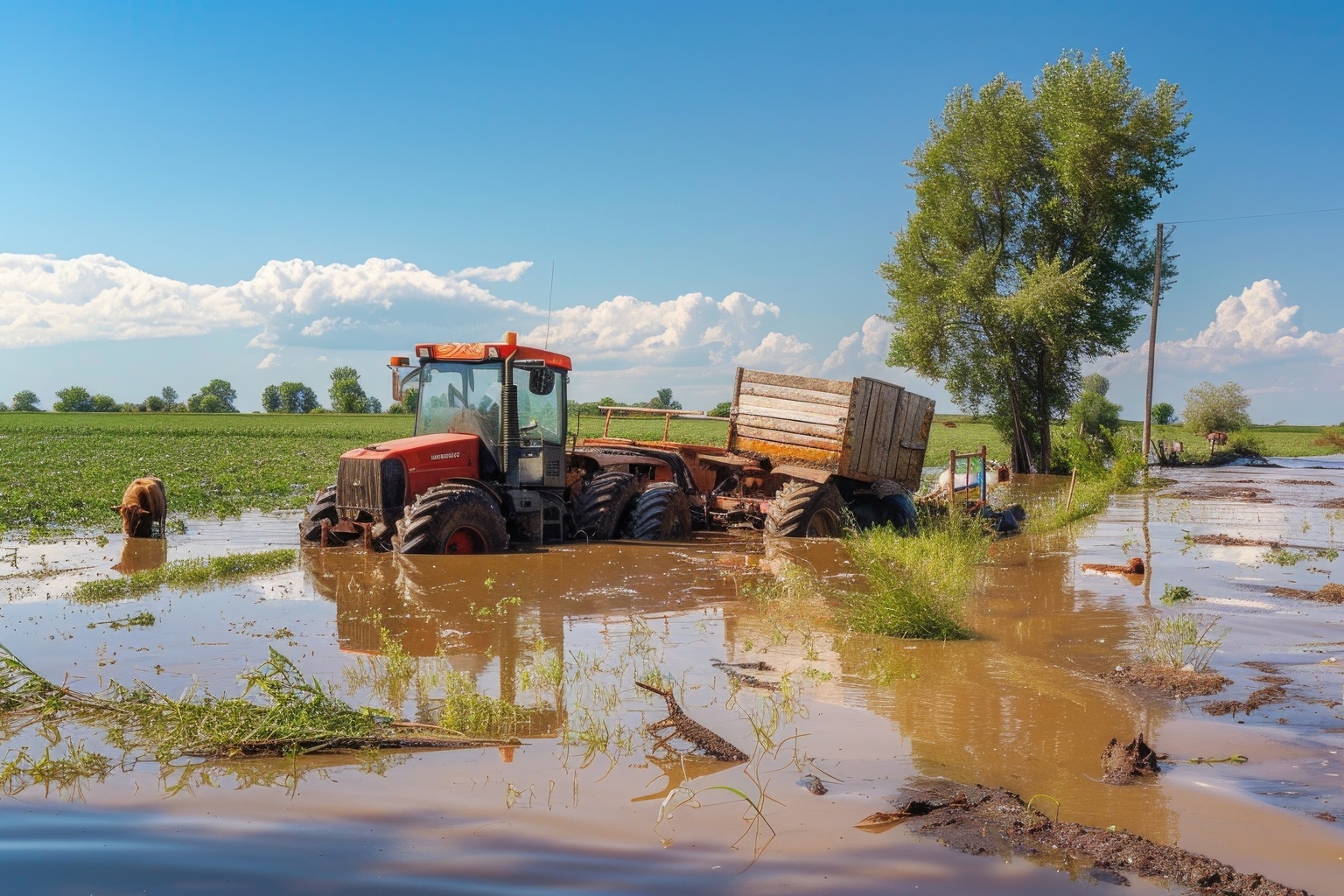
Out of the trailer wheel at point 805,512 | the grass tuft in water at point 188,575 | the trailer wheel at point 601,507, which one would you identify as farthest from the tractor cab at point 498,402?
the trailer wheel at point 805,512

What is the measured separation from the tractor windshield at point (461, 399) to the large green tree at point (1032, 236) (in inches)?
940

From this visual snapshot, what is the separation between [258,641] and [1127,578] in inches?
402

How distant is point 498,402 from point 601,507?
7.03 feet

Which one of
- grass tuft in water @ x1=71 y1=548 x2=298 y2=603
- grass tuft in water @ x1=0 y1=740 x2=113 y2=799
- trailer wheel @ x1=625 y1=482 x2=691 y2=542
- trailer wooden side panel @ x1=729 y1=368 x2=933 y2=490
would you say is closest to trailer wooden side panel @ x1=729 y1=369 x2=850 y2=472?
trailer wooden side panel @ x1=729 y1=368 x2=933 y2=490

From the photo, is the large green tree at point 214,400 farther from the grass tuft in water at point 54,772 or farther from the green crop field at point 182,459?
the grass tuft in water at point 54,772

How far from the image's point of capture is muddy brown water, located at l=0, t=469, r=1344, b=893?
4.29 metres

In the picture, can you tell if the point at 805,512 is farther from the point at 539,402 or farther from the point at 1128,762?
the point at 1128,762

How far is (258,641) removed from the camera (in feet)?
27.3

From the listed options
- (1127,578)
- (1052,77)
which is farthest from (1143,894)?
(1052,77)

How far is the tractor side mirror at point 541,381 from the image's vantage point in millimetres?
12609

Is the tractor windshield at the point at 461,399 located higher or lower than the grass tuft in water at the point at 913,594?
higher

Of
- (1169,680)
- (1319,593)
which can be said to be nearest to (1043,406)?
(1319,593)

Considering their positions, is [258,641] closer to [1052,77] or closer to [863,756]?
[863,756]

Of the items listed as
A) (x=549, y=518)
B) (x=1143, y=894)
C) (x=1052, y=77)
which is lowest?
(x=1143, y=894)
